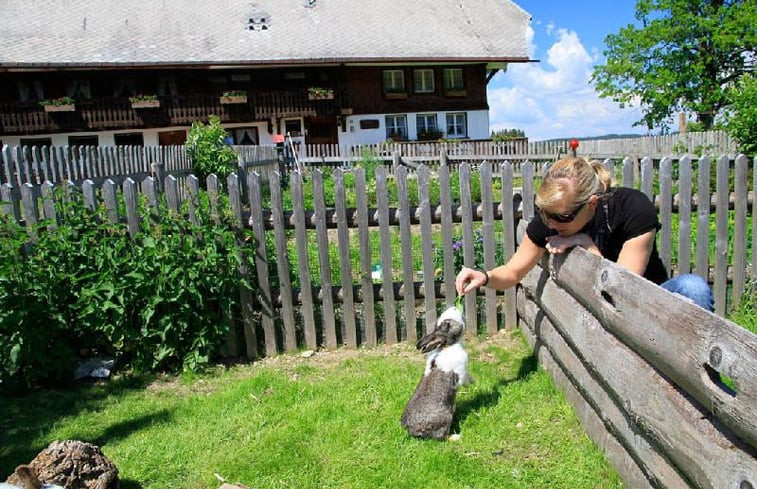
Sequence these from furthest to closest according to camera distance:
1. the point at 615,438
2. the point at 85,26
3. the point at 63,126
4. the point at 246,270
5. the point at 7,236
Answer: the point at 85,26, the point at 63,126, the point at 246,270, the point at 7,236, the point at 615,438

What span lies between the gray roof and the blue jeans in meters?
28.8

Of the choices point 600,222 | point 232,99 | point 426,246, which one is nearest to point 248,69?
point 232,99

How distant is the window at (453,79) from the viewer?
3372 cm

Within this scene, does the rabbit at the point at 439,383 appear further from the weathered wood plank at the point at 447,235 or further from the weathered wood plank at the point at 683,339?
the weathered wood plank at the point at 447,235

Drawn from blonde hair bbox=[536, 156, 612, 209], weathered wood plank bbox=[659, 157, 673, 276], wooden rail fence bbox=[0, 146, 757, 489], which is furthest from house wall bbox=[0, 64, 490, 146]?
blonde hair bbox=[536, 156, 612, 209]

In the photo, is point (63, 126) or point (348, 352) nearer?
point (348, 352)

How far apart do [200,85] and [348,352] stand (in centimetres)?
2895

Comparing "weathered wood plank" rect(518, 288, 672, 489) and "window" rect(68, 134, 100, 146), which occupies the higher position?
"window" rect(68, 134, 100, 146)

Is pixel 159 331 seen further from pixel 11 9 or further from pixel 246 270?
pixel 11 9

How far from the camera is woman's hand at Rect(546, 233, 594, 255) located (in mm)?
3262

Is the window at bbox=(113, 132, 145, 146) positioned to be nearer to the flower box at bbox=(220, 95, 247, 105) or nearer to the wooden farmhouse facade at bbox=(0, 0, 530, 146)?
the wooden farmhouse facade at bbox=(0, 0, 530, 146)

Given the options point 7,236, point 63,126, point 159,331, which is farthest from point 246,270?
point 63,126

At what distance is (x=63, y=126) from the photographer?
93.7ft

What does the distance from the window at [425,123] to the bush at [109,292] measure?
29.8 metres
